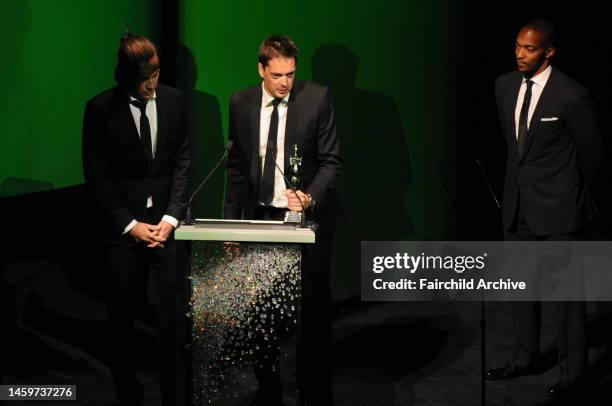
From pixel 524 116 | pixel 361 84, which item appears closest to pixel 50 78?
pixel 361 84

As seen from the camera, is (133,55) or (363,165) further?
(363,165)

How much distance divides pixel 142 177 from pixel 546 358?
92.0 inches

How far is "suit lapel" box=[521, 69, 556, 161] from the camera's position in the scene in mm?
4785

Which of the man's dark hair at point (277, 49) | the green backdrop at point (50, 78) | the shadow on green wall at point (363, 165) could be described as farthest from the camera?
the shadow on green wall at point (363, 165)

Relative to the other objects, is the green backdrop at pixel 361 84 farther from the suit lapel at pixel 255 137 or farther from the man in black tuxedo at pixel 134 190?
the suit lapel at pixel 255 137

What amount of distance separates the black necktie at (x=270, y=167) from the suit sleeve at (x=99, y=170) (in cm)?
60

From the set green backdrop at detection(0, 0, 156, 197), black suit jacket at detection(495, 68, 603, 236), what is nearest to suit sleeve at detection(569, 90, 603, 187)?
black suit jacket at detection(495, 68, 603, 236)

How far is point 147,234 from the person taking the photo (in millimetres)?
4371

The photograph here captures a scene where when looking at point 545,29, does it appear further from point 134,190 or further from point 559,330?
point 134,190

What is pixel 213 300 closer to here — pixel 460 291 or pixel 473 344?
pixel 473 344

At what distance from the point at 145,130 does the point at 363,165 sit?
78.9 inches

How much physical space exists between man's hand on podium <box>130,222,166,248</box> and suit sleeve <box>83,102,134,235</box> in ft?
0.16

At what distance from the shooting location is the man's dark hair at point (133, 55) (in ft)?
14.1

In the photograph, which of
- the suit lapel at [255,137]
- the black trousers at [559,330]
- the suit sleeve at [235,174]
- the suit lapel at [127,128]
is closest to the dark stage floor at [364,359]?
the black trousers at [559,330]
